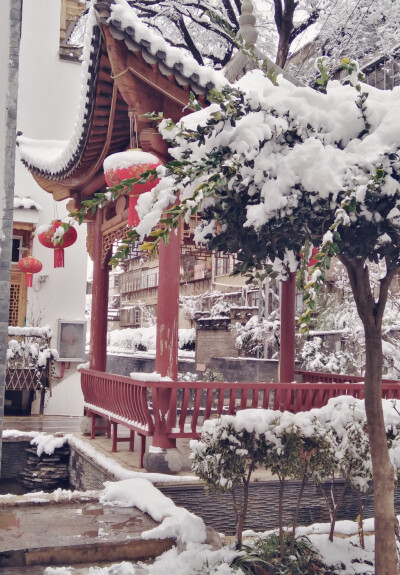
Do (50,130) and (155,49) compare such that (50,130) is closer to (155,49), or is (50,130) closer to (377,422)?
(155,49)

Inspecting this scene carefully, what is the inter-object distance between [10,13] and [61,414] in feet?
34.6

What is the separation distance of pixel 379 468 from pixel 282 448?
752 mm

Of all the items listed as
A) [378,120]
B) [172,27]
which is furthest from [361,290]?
[172,27]

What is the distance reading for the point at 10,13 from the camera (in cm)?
388

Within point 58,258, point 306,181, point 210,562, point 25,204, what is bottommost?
point 210,562

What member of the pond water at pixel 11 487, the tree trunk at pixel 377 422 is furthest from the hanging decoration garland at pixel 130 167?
the pond water at pixel 11 487

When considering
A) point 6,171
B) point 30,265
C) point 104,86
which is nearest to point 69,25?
point 30,265

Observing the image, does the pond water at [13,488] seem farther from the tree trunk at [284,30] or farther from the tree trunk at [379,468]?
the tree trunk at [284,30]

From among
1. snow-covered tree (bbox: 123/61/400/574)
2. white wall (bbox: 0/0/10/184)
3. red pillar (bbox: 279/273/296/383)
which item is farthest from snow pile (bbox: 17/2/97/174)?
red pillar (bbox: 279/273/296/383)

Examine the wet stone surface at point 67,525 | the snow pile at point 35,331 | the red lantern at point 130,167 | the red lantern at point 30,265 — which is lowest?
the wet stone surface at point 67,525

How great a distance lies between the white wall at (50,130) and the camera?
13.3 m

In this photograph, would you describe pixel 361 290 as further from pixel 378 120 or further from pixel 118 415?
pixel 118 415

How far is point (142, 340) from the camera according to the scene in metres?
29.8

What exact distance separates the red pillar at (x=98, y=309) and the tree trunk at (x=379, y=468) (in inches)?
241
